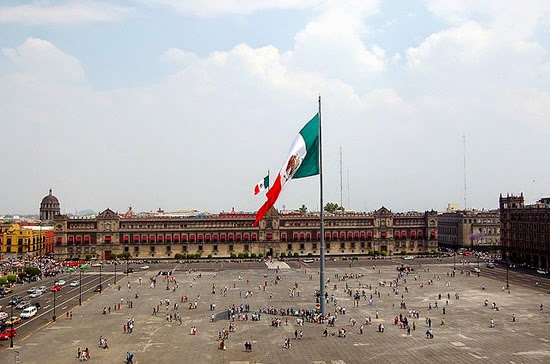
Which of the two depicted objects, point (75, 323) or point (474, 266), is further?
point (474, 266)

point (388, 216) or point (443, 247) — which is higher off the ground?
point (388, 216)

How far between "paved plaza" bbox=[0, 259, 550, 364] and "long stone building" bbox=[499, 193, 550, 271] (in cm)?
2735

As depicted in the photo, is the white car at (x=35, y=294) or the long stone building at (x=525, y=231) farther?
the long stone building at (x=525, y=231)

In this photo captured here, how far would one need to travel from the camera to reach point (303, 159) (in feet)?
165

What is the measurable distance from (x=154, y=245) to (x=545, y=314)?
10501 cm

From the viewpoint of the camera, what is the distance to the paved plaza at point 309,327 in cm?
4556

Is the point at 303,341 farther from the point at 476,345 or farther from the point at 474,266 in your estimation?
the point at 474,266

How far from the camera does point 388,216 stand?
504 feet

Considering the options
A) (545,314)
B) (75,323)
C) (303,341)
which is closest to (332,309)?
(303,341)

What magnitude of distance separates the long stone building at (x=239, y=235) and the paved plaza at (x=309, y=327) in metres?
51.2

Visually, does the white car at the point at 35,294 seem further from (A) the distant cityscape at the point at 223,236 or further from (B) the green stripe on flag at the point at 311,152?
(A) the distant cityscape at the point at 223,236

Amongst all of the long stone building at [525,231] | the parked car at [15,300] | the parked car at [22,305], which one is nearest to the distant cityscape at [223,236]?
the long stone building at [525,231]

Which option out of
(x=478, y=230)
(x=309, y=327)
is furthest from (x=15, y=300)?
(x=478, y=230)

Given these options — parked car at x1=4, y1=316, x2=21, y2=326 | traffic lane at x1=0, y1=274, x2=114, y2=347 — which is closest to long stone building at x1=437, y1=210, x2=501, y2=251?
traffic lane at x1=0, y1=274, x2=114, y2=347
